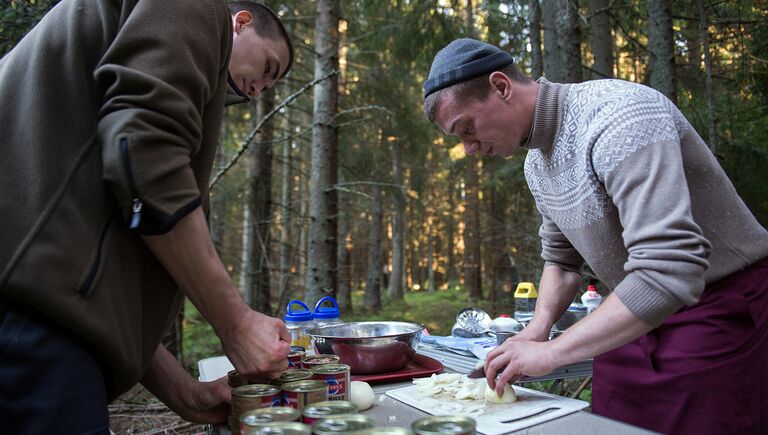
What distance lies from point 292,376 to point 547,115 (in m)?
1.18

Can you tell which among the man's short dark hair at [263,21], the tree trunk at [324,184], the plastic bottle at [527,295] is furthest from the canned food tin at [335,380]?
the tree trunk at [324,184]

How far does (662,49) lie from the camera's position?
16.1 ft

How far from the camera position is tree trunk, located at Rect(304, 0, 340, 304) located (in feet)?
18.2

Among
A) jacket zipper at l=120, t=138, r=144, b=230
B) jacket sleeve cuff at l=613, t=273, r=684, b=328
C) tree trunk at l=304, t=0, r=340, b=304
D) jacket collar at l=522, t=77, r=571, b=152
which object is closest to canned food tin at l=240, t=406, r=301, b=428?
jacket zipper at l=120, t=138, r=144, b=230

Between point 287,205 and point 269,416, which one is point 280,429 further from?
point 287,205

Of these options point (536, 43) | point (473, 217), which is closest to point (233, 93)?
point (536, 43)

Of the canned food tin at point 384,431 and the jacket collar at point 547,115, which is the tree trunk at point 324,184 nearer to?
the jacket collar at point 547,115

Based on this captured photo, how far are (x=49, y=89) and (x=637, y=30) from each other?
333 inches

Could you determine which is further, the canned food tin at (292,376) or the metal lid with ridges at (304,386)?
the canned food tin at (292,376)

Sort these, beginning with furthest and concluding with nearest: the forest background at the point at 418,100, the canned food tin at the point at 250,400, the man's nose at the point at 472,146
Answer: the forest background at the point at 418,100
the man's nose at the point at 472,146
the canned food tin at the point at 250,400

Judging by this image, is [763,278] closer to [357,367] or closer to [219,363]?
[357,367]

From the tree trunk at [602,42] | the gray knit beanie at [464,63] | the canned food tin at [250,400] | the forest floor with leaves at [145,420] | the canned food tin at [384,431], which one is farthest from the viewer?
the tree trunk at [602,42]

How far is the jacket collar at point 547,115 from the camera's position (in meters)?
1.80

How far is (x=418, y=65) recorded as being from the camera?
27.6ft
